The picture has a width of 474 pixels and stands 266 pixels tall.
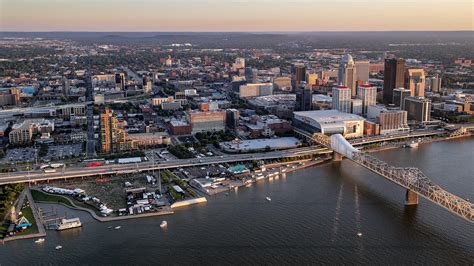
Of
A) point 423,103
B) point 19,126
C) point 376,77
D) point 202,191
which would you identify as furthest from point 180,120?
point 376,77

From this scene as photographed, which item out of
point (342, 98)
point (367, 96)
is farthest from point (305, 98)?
point (367, 96)

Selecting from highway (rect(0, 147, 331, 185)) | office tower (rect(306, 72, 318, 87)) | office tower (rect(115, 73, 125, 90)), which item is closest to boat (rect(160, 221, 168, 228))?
highway (rect(0, 147, 331, 185))

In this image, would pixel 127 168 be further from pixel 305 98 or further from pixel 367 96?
pixel 367 96

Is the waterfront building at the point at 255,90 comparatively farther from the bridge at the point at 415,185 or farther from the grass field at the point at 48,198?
the grass field at the point at 48,198

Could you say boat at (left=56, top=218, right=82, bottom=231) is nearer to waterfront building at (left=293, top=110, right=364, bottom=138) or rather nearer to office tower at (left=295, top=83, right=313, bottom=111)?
waterfront building at (left=293, top=110, right=364, bottom=138)

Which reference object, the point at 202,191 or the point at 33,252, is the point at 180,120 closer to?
the point at 202,191

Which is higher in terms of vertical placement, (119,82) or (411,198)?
(119,82)

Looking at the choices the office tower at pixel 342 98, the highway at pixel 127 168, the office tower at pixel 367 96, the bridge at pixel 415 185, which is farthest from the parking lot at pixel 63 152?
the office tower at pixel 367 96
